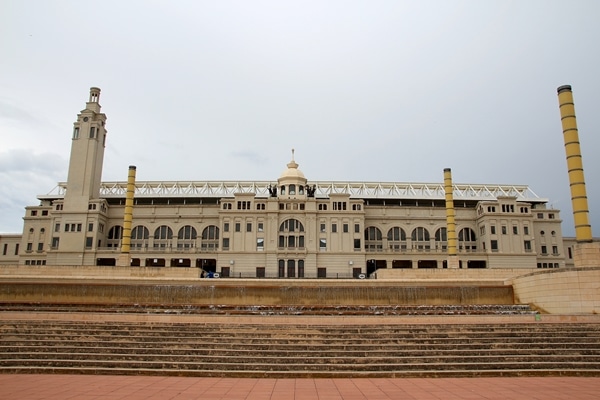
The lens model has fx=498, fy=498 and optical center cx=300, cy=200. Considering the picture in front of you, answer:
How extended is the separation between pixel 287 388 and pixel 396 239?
62.7 m

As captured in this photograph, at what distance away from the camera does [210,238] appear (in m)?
76.4

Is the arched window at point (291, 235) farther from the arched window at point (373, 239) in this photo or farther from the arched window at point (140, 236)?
the arched window at point (140, 236)

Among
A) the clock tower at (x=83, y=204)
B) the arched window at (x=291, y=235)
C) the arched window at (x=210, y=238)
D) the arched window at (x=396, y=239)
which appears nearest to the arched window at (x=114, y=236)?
the clock tower at (x=83, y=204)

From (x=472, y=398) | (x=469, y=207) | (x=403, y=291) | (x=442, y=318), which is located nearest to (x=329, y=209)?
(x=469, y=207)

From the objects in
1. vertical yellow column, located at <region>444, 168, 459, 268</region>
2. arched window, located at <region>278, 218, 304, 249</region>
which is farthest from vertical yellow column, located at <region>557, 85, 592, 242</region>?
arched window, located at <region>278, 218, 304, 249</region>

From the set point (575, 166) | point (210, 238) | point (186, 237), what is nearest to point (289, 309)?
point (575, 166)

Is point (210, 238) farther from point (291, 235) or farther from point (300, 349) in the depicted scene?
point (300, 349)

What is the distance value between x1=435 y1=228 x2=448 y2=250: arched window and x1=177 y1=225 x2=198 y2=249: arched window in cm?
3690

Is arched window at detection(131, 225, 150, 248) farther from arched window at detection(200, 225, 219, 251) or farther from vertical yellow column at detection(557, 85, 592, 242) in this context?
vertical yellow column at detection(557, 85, 592, 242)

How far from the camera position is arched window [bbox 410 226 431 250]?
7594cm

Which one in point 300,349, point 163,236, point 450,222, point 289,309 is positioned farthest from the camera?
point 163,236

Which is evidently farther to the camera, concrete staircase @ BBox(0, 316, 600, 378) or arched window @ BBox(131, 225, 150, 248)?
arched window @ BBox(131, 225, 150, 248)

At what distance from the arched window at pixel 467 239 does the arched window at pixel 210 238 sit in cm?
3710

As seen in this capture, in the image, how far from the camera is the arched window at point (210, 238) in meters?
75.8
